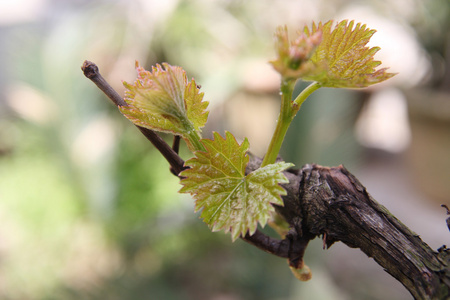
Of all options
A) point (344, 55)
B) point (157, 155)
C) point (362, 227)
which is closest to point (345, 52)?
point (344, 55)

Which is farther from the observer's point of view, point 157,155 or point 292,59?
point 157,155

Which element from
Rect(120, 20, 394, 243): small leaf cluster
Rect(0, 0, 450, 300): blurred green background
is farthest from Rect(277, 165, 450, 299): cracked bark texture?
Rect(0, 0, 450, 300): blurred green background

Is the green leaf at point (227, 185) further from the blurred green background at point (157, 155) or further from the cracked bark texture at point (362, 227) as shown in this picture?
the blurred green background at point (157, 155)

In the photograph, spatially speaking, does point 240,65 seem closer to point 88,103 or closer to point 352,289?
point 88,103

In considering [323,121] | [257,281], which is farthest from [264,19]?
[257,281]

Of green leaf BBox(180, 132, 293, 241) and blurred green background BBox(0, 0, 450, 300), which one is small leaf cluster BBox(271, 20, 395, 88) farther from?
blurred green background BBox(0, 0, 450, 300)

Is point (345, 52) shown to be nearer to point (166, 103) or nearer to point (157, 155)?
point (166, 103)

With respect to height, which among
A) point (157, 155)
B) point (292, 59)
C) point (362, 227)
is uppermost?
point (292, 59)
